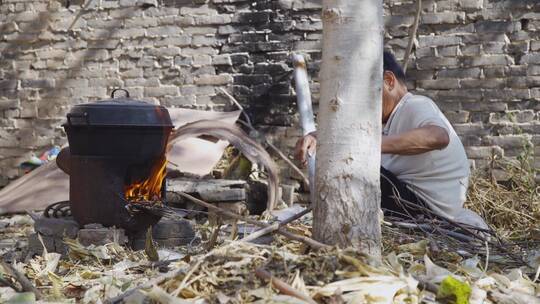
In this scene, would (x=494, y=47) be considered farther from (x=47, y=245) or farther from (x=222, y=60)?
(x=47, y=245)

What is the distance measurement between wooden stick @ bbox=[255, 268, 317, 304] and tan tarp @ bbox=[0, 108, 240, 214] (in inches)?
145

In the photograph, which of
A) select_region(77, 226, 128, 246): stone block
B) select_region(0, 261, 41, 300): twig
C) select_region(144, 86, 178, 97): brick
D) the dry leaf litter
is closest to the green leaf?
the dry leaf litter

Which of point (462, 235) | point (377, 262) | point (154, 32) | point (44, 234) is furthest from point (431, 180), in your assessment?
point (154, 32)

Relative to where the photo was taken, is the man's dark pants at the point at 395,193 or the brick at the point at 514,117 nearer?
the man's dark pants at the point at 395,193

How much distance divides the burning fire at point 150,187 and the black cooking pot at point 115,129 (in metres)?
0.15

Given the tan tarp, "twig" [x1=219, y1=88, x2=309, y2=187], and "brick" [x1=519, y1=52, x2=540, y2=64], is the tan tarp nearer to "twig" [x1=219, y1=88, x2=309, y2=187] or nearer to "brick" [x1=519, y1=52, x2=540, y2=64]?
"twig" [x1=219, y1=88, x2=309, y2=187]

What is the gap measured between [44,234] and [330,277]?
226 cm

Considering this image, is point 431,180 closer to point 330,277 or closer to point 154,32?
point 330,277

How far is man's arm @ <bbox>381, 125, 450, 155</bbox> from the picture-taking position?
3824 mm

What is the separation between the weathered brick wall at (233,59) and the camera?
603 centimetres

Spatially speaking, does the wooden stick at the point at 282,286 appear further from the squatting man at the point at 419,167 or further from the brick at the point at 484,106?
the brick at the point at 484,106

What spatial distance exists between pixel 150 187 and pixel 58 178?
2.38 m

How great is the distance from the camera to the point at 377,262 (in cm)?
259

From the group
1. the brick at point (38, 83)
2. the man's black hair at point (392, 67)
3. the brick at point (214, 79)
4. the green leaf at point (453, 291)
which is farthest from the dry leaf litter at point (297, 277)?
the brick at point (38, 83)
